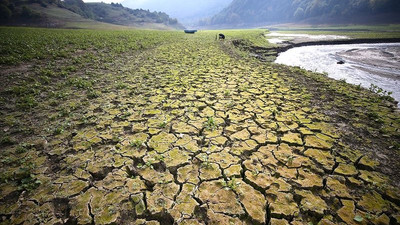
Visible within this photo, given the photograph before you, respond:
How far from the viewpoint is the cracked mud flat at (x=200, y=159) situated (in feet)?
7.96

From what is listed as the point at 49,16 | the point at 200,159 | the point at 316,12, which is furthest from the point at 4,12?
the point at 316,12

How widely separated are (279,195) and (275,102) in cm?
359

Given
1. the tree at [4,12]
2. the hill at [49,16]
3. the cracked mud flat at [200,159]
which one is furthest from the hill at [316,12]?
the tree at [4,12]

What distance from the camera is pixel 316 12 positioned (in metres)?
112

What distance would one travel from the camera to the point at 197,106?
5387mm

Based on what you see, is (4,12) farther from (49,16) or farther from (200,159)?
(200,159)

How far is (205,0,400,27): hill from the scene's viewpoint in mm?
75688

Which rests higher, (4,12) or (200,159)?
(4,12)

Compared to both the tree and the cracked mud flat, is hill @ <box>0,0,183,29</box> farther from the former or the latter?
the cracked mud flat

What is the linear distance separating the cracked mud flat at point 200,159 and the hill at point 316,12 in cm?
10087

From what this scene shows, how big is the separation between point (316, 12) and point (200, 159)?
14535 cm

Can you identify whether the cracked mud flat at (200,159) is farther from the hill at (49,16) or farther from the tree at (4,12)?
the tree at (4,12)

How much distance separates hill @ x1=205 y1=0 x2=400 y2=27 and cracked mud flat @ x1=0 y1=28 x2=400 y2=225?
331 feet

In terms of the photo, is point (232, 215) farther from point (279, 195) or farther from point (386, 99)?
point (386, 99)
